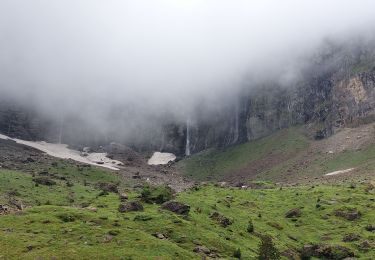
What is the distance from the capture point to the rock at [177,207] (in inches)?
3056

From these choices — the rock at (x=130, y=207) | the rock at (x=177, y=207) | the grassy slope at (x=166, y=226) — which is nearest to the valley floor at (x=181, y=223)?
the rock at (x=130, y=207)

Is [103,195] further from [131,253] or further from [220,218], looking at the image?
[131,253]

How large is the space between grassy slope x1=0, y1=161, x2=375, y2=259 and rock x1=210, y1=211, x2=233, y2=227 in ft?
4.13

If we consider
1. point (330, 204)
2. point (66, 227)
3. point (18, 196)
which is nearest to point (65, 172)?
point (18, 196)

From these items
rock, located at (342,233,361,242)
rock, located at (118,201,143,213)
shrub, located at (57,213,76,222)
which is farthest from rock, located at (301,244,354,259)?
shrub, located at (57,213,76,222)

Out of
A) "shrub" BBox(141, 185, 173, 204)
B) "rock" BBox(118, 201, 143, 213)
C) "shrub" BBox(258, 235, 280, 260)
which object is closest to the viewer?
"shrub" BBox(258, 235, 280, 260)

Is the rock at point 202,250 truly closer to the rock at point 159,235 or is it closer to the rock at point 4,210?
the rock at point 159,235

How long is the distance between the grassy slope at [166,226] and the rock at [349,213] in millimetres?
1308

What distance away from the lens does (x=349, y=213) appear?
3812 inches

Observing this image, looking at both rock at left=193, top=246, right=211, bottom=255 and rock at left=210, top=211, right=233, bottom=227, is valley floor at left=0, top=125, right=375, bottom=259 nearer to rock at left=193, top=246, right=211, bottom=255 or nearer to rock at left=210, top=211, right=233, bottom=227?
rock at left=193, top=246, right=211, bottom=255

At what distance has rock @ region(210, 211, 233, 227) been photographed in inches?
3103

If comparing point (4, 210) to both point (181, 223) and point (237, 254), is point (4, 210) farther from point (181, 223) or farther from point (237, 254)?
point (237, 254)

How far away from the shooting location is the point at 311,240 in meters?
82.4

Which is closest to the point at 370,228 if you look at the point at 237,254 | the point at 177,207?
the point at 237,254
